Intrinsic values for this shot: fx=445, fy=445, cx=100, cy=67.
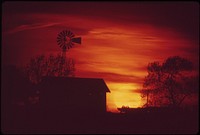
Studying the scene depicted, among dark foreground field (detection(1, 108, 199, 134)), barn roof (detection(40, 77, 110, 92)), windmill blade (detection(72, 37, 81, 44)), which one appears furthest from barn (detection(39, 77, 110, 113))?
dark foreground field (detection(1, 108, 199, 134))

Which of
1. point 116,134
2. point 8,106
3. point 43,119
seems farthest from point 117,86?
point 116,134

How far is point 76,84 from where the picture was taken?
41750mm

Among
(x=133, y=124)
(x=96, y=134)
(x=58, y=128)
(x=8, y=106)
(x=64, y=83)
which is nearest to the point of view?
(x=96, y=134)

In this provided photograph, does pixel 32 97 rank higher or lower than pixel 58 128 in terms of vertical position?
higher

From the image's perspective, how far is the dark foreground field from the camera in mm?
27200

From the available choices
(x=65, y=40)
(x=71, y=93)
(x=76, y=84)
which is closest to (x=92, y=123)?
(x=71, y=93)

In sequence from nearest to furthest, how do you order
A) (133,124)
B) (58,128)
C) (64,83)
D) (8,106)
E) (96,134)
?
1. (96,134)
2. (58,128)
3. (133,124)
4. (8,106)
5. (64,83)

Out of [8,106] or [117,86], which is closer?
[8,106]

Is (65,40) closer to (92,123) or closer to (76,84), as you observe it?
(76,84)

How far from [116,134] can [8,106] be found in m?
14.2

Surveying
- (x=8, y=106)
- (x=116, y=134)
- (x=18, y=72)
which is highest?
(x=18, y=72)

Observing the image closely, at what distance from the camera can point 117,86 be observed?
43.1 m

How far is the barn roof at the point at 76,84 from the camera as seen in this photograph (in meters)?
40.8

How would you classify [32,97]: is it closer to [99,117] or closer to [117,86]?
[117,86]
